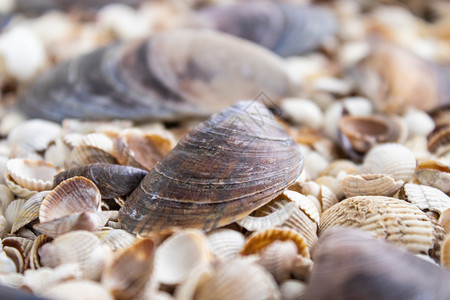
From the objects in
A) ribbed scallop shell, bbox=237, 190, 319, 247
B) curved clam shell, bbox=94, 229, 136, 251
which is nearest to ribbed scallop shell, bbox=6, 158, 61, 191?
curved clam shell, bbox=94, 229, 136, 251

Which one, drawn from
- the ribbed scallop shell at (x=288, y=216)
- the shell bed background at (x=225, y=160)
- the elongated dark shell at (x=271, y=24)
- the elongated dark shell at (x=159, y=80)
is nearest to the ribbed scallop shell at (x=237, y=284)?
the shell bed background at (x=225, y=160)

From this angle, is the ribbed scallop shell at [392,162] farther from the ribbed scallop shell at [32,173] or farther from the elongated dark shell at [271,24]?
the elongated dark shell at [271,24]

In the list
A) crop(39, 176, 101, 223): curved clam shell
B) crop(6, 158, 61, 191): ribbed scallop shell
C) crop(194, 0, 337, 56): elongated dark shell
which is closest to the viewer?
crop(39, 176, 101, 223): curved clam shell

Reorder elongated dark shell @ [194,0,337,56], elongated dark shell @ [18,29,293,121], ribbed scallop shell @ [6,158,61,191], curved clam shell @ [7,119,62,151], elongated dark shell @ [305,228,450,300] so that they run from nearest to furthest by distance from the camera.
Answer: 1. elongated dark shell @ [305,228,450,300]
2. ribbed scallop shell @ [6,158,61,191]
3. curved clam shell @ [7,119,62,151]
4. elongated dark shell @ [18,29,293,121]
5. elongated dark shell @ [194,0,337,56]

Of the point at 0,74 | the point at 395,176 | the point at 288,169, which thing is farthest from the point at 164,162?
the point at 0,74

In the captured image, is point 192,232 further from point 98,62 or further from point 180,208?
point 98,62

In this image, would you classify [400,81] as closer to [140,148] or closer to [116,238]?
[140,148]

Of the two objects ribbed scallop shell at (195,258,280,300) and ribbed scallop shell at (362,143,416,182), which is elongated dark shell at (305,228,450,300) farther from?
ribbed scallop shell at (362,143,416,182)
